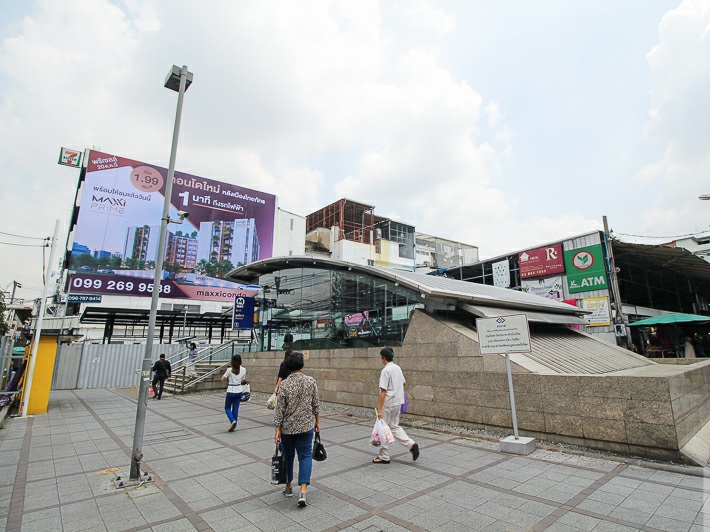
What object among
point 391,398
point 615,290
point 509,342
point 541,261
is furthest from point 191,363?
point 615,290

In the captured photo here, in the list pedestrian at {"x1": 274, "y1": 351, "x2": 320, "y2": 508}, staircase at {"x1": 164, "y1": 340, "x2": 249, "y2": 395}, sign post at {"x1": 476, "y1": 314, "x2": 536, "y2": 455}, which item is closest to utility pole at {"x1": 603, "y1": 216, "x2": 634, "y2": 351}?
sign post at {"x1": 476, "y1": 314, "x2": 536, "y2": 455}

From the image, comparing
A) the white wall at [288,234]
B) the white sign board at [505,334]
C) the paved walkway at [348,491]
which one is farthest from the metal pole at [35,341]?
the white wall at [288,234]

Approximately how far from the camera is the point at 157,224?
32531 millimetres

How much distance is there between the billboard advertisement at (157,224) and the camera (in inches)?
1146

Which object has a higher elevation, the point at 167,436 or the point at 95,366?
the point at 95,366

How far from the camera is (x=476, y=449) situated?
6.38 meters

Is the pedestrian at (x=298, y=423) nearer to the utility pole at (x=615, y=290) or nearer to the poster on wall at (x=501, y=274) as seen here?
the utility pole at (x=615, y=290)

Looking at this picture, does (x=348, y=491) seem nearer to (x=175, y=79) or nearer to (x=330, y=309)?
(x=175, y=79)

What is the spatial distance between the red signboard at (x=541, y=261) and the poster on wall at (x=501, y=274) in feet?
4.18

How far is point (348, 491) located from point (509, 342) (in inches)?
147

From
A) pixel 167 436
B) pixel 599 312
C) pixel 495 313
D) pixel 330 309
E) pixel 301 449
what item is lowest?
pixel 167 436

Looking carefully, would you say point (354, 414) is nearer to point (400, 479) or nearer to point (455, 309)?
point (455, 309)

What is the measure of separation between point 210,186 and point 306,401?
35.1 m

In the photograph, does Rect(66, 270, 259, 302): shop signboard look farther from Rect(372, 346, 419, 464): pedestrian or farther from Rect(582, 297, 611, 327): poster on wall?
Rect(372, 346, 419, 464): pedestrian
